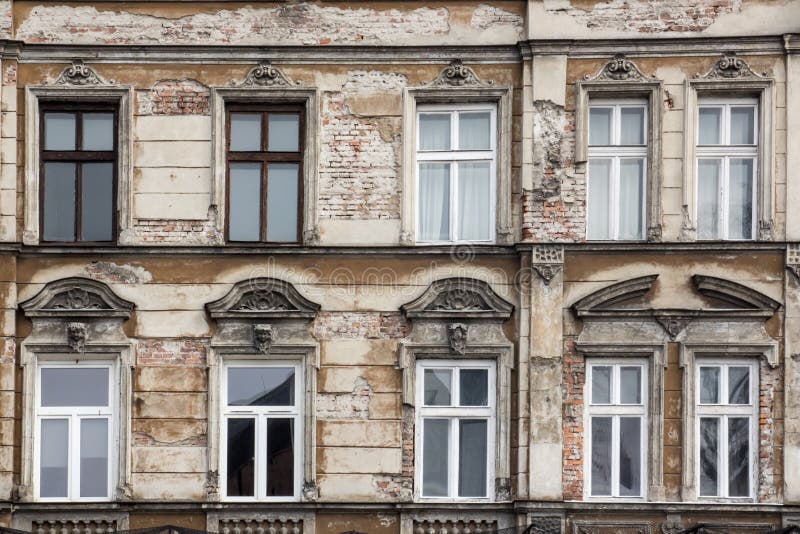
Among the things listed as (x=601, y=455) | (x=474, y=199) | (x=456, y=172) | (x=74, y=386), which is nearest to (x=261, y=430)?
(x=74, y=386)

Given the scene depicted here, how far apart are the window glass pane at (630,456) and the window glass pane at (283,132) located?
199 inches

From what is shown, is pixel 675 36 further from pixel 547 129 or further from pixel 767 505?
pixel 767 505

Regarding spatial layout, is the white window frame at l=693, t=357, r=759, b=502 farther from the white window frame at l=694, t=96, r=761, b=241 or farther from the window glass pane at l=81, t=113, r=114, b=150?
the window glass pane at l=81, t=113, r=114, b=150

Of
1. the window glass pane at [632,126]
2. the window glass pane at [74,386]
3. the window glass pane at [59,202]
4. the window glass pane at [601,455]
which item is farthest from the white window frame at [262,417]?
the window glass pane at [632,126]

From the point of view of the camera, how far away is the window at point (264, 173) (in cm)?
1766

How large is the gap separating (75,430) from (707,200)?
25.9 feet

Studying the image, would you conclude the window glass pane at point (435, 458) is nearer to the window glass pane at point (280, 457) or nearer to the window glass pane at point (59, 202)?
the window glass pane at point (280, 457)

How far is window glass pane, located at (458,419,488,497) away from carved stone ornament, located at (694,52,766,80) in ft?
15.9

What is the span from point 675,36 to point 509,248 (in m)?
3.16

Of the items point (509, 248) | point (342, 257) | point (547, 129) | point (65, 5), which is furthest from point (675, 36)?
point (65, 5)

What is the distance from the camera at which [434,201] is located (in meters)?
17.7

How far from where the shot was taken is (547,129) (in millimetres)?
17328

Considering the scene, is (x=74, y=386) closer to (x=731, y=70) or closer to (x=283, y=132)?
(x=283, y=132)

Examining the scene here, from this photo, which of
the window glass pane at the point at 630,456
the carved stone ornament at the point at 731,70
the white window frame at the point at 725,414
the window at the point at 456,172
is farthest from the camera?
the window at the point at 456,172
